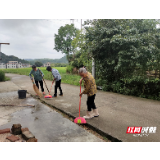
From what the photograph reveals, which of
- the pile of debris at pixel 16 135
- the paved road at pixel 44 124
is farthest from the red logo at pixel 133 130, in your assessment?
the pile of debris at pixel 16 135

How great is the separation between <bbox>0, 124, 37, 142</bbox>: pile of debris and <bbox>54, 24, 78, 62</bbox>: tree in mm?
31296

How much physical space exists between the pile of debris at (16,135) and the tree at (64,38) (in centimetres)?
3130

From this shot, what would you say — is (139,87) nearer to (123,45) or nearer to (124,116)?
(123,45)

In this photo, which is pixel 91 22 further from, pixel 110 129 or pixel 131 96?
pixel 110 129

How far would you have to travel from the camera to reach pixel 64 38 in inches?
1332

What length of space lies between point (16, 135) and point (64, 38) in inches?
1319

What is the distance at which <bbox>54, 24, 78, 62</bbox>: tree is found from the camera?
33094 millimetres

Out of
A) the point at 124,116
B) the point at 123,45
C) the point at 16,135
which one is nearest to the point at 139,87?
the point at 123,45

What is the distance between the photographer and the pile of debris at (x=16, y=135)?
2522 mm

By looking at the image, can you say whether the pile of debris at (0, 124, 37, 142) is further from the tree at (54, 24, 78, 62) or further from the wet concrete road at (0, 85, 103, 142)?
the tree at (54, 24, 78, 62)

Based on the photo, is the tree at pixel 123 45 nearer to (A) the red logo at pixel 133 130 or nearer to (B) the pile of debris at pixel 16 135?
(A) the red logo at pixel 133 130

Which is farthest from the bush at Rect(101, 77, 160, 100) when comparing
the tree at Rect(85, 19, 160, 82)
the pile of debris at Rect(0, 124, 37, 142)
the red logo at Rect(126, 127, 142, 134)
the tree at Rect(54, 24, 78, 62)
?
the tree at Rect(54, 24, 78, 62)

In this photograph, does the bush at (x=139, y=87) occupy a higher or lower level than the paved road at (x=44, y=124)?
higher

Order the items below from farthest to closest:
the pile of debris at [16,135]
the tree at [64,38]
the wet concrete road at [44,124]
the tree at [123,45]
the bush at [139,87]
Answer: the tree at [64,38], the tree at [123,45], the bush at [139,87], the wet concrete road at [44,124], the pile of debris at [16,135]
